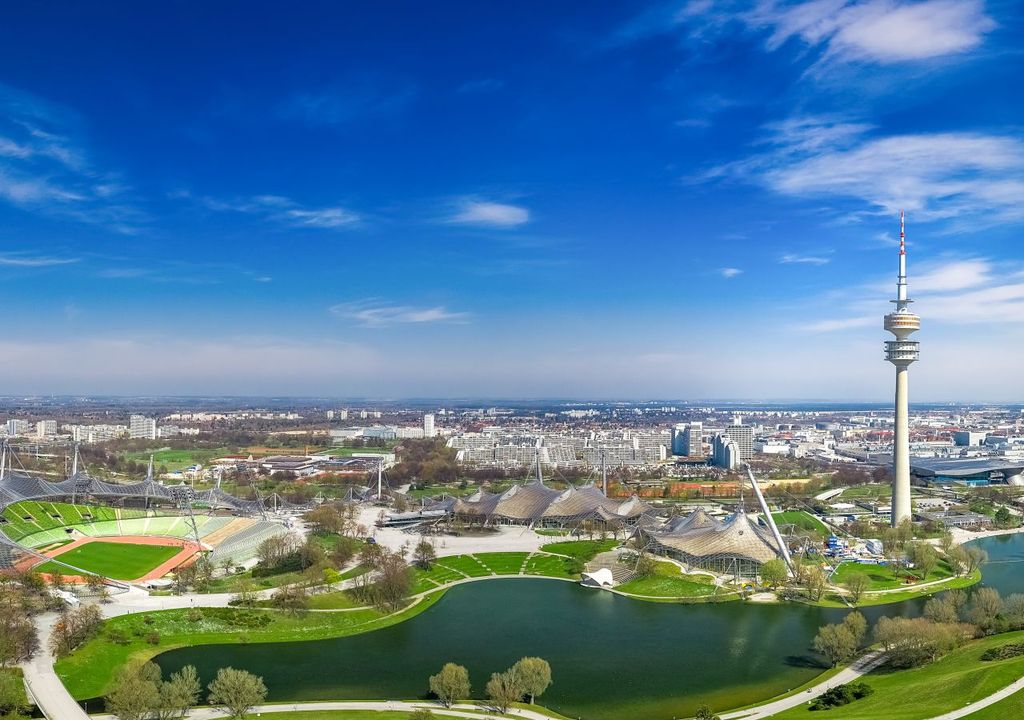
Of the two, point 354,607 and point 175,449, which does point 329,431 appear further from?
point 354,607

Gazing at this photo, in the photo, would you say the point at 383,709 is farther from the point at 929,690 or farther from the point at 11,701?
the point at 929,690

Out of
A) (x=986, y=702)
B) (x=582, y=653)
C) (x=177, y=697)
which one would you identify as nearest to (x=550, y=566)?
(x=582, y=653)

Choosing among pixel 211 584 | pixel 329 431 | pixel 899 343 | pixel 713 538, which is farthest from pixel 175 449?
pixel 899 343

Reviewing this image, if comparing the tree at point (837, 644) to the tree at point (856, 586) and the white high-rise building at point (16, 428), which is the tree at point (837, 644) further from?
the white high-rise building at point (16, 428)

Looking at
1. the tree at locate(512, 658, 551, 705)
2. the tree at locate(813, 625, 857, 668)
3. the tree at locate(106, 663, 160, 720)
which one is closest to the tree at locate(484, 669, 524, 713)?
the tree at locate(512, 658, 551, 705)

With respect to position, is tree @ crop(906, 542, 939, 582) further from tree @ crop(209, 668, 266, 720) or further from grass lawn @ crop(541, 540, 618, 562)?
tree @ crop(209, 668, 266, 720)
